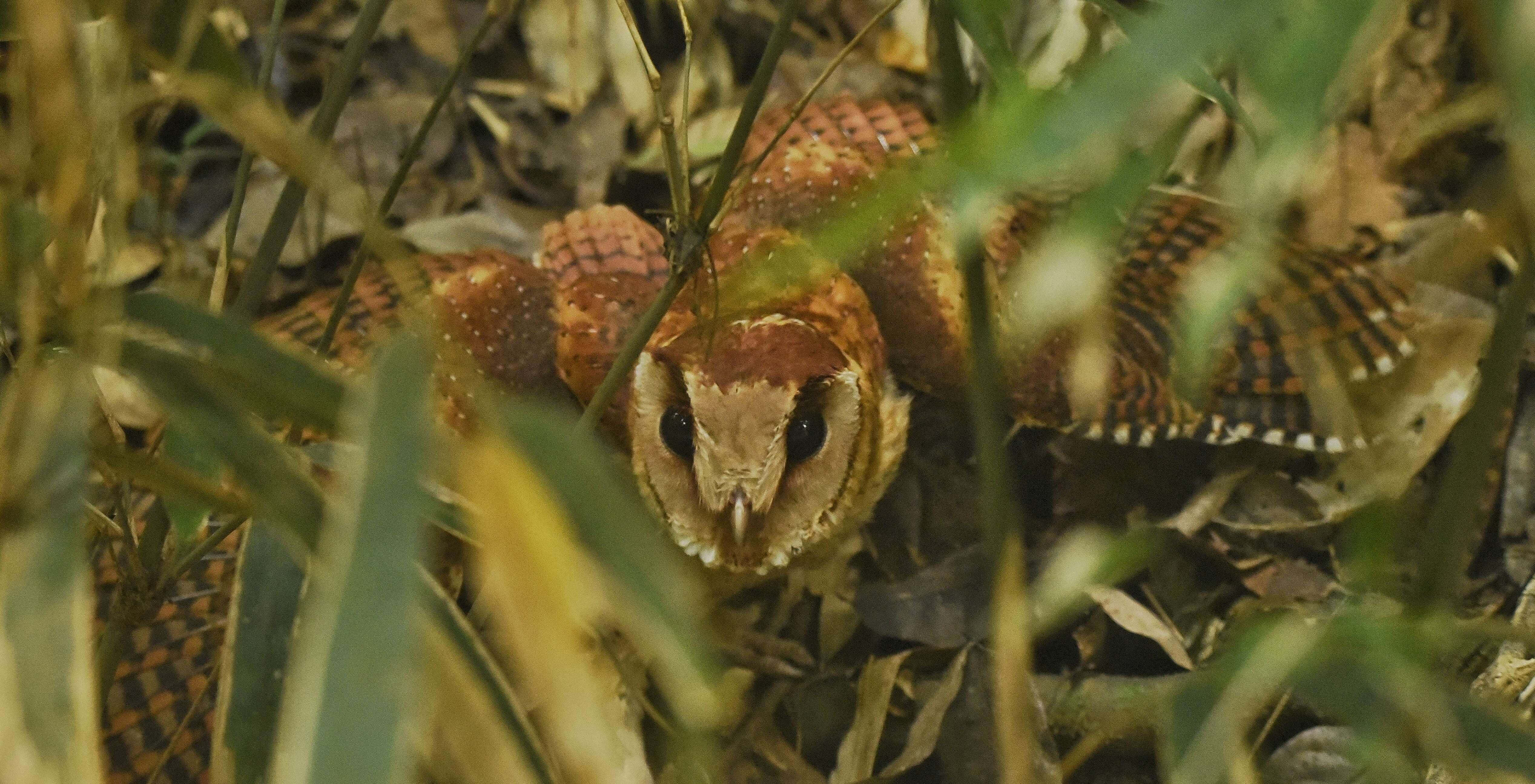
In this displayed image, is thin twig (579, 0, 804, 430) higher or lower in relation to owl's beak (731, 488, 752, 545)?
higher

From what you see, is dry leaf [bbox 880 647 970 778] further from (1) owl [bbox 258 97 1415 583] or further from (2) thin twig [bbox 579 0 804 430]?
(2) thin twig [bbox 579 0 804 430]

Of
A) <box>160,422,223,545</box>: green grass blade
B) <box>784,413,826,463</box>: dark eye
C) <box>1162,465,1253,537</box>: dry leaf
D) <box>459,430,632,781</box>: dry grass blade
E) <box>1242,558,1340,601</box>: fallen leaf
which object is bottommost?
<box>1242,558,1340,601</box>: fallen leaf

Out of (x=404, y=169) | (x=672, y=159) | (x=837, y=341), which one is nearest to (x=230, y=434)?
(x=672, y=159)

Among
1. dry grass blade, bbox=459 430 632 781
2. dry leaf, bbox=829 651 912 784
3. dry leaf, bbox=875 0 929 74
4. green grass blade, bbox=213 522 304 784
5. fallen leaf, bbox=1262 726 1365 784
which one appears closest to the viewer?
dry grass blade, bbox=459 430 632 781

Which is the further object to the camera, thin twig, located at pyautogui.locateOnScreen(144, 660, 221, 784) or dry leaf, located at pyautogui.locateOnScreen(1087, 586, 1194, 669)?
dry leaf, located at pyautogui.locateOnScreen(1087, 586, 1194, 669)

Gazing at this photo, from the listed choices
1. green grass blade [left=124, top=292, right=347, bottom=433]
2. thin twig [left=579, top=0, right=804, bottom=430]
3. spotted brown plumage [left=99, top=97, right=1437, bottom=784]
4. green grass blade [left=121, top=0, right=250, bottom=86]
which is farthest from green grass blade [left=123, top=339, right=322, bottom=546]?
spotted brown plumage [left=99, top=97, right=1437, bottom=784]

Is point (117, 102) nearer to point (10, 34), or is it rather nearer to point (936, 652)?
point (10, 34)

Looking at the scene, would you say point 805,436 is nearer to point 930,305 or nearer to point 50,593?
point 930,305
